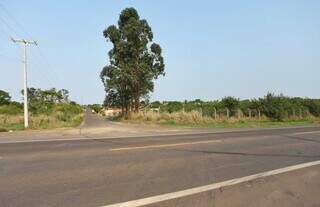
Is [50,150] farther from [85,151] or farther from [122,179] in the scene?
[122,179]

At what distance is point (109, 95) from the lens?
5684cm

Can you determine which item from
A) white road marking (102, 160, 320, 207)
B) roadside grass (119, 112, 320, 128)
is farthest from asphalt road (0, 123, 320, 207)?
roadside grass (119, 112, 320, 128)

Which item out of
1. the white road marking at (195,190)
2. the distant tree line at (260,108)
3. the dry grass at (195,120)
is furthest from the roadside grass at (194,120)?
the white road marking at (195,190)

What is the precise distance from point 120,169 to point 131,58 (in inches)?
1532

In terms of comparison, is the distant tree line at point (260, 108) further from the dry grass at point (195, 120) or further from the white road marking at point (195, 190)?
the white road marking at point (195, 190)

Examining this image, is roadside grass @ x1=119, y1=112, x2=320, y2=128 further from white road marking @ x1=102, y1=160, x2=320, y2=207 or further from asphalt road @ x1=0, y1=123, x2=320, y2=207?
white road marking @ x1=102, y1=160, x2=320, y2=207

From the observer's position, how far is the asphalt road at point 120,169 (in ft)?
24.1

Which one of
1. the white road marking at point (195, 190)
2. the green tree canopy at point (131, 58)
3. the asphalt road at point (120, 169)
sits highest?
the green tree canopy at point (131, 58)

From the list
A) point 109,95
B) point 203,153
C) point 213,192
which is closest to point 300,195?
point 213,192

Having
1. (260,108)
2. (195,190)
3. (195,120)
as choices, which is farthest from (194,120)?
(195,190)

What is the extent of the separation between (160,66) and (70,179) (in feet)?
136

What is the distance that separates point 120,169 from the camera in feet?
32.8

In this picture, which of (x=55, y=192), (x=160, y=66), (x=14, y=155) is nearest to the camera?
(x=55, y=192)

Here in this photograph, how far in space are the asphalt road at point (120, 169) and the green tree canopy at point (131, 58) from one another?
3264 cm
